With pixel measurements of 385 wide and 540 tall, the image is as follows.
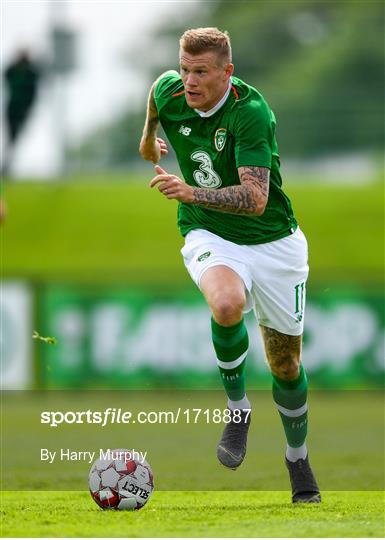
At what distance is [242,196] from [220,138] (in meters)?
0.47

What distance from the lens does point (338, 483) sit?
374 inches

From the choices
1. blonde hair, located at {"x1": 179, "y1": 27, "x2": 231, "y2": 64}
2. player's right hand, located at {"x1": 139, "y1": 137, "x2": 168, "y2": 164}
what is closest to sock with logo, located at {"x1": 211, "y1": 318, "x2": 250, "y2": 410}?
player's right hand, located at {"x1": 139, "y1": 137, "x2": 168, "y2": 164}

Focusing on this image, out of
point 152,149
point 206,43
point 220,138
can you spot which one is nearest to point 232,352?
point 220,138

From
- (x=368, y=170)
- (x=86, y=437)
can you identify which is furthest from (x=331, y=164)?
(x=86, y=437)

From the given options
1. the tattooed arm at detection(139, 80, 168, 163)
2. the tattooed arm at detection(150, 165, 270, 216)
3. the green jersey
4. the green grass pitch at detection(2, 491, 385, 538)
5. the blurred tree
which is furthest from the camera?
the blurred tree

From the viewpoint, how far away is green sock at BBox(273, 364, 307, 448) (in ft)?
27.3

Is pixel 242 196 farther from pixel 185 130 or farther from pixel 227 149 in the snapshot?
pixel 185 130

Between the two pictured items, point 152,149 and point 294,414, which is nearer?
point 294,414

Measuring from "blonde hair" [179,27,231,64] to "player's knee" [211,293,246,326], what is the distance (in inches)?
54.8

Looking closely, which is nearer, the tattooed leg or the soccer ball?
the soccer ball

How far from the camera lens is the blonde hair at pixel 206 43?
7.67 meters

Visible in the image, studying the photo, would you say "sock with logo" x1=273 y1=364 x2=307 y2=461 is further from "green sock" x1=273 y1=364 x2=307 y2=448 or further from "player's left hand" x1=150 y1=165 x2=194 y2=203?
"player's left hand" x1=150 y1=165 x2=194 y2=203

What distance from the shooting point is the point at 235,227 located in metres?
8.05

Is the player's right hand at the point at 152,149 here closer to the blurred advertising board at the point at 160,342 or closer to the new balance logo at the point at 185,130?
the new balance logo at the point at 185,130
